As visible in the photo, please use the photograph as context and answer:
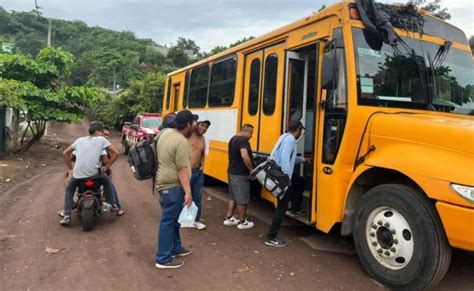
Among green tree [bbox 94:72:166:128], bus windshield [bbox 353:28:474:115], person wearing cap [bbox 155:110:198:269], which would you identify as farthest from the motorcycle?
green tree [bbox 94:72:166:128]

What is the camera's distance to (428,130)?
4.11 meters

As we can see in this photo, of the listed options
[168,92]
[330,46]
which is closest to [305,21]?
[330,46]

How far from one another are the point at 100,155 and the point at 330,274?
3.83 meters

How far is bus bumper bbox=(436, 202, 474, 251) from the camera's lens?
11.9 ft

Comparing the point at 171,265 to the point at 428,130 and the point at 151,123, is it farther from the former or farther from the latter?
the point at 151,123

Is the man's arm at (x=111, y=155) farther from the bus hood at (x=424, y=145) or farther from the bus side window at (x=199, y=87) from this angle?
the bus hood at (x=424, y=145)

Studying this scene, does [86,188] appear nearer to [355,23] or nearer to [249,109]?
[249,109]

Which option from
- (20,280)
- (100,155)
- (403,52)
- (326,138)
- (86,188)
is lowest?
(20,280)

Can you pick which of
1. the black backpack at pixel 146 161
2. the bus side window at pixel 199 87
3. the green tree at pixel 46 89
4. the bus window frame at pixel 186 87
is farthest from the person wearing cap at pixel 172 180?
the green tree at pixel 46 89

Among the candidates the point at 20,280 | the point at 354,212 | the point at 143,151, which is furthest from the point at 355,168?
the point at 20,280

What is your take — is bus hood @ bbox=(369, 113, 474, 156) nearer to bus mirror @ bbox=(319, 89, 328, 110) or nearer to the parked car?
bus mirror @ bbox=(319, 89, 328, 110)

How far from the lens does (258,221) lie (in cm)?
702

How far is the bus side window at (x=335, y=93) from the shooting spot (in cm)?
486

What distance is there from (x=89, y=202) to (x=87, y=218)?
240 mm
